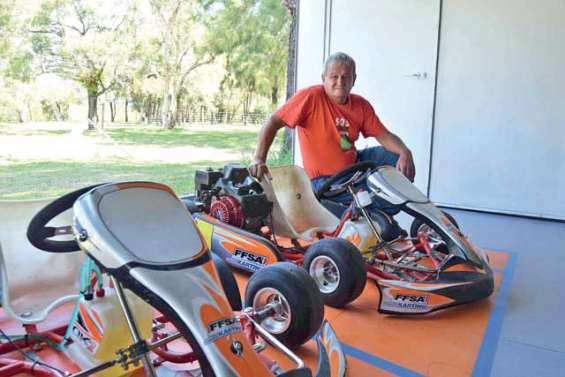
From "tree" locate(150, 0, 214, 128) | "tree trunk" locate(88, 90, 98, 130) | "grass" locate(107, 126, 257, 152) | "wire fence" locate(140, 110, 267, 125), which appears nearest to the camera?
"tree trunk" locate(88, 90, 98, 130)

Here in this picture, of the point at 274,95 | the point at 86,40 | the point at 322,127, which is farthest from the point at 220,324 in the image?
the point at 274,95

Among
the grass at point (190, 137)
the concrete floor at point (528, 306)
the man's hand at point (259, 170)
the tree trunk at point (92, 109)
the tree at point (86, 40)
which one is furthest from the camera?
the grass at point (190, 137)

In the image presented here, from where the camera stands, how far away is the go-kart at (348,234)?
210 centimetres

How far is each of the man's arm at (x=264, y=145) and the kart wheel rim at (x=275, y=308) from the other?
1061mm

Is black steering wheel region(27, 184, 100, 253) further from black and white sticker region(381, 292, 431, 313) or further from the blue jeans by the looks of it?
the blue jeans

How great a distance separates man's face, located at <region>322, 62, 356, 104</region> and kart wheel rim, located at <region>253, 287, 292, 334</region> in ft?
5.66

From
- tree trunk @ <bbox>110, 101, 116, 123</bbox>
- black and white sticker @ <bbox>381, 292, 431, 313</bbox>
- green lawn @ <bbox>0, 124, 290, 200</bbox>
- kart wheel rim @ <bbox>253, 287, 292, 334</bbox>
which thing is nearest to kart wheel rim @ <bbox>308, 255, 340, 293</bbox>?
black and white sticker @ <bbox>381, 292, 431, 313</bbox>

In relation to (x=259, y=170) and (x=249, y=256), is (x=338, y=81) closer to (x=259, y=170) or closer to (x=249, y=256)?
(x=259, y=170)

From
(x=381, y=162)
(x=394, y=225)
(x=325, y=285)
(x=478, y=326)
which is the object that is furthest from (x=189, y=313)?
(x=381, y=162)

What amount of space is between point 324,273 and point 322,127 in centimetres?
121

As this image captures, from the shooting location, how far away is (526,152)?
4.50 meters

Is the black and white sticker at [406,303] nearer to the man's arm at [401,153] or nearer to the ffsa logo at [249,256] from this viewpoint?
the ffsa logo at [249,256]

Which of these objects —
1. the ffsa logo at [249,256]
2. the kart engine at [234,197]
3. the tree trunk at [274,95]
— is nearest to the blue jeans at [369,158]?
the kart engine at [234,197]

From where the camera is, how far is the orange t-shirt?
311 cm
